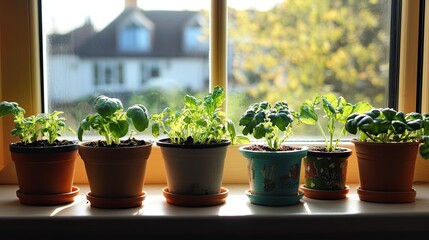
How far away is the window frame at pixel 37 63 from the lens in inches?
54.7

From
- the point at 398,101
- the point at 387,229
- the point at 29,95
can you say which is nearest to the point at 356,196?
the point at 387,229

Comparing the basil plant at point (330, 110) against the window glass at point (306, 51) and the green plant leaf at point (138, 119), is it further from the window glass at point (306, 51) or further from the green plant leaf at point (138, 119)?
the green plant leaf at point (138, 119)

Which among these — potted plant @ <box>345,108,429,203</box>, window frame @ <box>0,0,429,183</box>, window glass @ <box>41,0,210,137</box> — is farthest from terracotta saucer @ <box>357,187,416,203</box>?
window glass @ <box>41,0,210,137</box>

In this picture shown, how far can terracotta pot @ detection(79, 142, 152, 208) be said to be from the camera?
1.18 m

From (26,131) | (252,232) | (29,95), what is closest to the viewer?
(252,232)

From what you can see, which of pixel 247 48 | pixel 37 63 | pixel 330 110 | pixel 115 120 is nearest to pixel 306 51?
pixel 247 48

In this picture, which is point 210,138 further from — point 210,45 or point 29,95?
point 29,95

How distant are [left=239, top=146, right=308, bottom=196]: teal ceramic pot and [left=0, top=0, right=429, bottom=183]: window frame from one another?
23 cm

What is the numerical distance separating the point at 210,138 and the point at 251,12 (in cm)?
42

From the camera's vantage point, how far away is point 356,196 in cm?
132

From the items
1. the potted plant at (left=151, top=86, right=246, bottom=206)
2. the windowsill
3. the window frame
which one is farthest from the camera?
the window frame

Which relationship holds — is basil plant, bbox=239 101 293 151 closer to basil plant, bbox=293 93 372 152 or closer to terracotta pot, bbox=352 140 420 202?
basil plant, bbox=293 93 372 152

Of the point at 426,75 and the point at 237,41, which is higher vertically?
the point at 237,41

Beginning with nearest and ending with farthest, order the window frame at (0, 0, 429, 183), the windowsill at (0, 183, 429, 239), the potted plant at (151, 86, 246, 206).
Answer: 1. the windowsill at (0, 183, 429, 239)
2. the potted plant at (151, 86, 246, 206)
3. the window frame at (0, 0, 429, 183)
